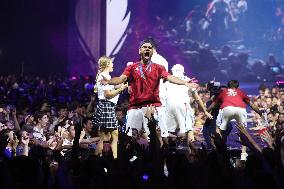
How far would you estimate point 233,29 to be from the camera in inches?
1000

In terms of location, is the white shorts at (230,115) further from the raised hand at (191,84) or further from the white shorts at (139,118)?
the raised hand at (191,84)

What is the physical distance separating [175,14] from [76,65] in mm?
5831

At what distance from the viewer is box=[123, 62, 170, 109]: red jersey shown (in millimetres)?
6723

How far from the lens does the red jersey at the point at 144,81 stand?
6.72 metres

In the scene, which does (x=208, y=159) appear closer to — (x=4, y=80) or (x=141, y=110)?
(x=141, y=110)

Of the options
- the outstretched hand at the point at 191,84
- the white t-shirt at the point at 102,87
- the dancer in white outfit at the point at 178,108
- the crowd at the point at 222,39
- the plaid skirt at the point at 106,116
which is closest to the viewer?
the outstretched hand at the point at 191,84

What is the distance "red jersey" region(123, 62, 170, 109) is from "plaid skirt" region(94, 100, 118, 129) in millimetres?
939

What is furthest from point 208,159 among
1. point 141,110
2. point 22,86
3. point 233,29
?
point 233,29

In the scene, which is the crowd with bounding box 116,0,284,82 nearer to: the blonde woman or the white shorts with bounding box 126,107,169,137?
the blonde woman

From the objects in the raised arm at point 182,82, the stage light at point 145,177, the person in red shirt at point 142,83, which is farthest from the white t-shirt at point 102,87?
Answer: the stage light at point 145,177

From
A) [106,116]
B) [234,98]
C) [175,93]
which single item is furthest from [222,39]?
[106,116]

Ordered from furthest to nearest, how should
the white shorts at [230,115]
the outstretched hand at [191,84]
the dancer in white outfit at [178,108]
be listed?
1. the dancer in white outfit at [178,108]
2. the white shorts at [230,115]
3. the outstretched hand at [191,84]

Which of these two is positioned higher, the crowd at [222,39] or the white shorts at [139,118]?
the crowd at [222,39]

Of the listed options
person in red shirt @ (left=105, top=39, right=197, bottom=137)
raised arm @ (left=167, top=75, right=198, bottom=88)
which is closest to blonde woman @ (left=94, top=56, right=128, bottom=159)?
person in red shirt @ (left=105, top=39, right=197, bottom=137)
